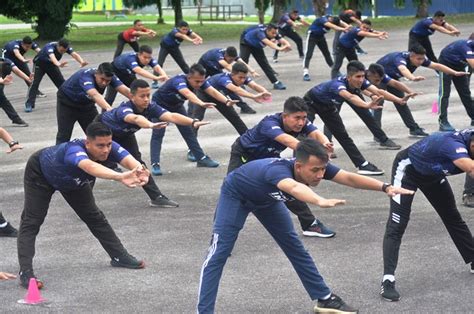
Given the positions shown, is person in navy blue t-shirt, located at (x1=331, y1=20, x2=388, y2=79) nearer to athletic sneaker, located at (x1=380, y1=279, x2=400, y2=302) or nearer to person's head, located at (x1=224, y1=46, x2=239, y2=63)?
person's head, located at (x1=224, y1=46, x2=239, y2=63)

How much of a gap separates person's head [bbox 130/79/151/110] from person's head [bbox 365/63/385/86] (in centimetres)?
427

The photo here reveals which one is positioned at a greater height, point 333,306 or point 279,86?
point 333,306

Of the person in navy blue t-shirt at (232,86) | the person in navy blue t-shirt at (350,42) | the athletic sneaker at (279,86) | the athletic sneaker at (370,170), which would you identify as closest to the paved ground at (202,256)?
the athletic sneaker at (370,170)

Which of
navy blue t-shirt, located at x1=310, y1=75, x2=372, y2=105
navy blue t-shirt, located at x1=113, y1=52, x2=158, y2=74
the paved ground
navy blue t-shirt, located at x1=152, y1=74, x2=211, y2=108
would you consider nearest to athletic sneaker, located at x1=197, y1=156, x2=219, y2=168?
the paved ground

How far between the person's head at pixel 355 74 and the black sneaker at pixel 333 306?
5891mm

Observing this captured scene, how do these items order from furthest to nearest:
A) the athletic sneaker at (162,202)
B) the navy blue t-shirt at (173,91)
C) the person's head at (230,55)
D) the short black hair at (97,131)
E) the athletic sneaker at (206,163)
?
the person's head at (230,55) < the athletic sneaker at (206,163) < the navy blue t-shirt at (173,91) < the athletic sneaker at (162,202) < the short black hair at (97,131)

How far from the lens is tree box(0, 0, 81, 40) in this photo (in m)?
38.4

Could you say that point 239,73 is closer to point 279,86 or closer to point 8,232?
point 8,232

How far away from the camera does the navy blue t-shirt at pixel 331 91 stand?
44.1 feet

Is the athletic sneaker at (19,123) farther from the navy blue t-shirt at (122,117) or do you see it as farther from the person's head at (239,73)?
the navy blue t-shirt at (122,117)

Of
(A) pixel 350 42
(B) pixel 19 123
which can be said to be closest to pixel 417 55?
(A) pixel 350 42

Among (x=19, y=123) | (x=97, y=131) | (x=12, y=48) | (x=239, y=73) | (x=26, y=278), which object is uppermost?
(x=97, y=131)

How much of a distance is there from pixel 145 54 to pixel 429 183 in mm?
9064

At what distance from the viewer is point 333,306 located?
7.93 m
